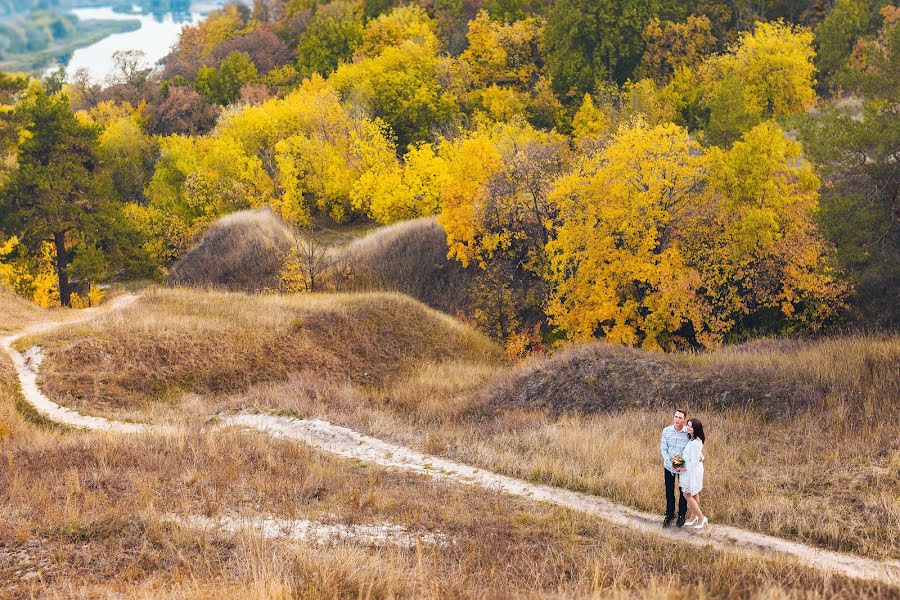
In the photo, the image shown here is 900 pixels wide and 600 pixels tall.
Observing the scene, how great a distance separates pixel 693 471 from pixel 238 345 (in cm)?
2049

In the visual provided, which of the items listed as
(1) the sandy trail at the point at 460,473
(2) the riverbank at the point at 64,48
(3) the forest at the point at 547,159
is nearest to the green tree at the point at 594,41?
(3) the forest at the point at 547,159

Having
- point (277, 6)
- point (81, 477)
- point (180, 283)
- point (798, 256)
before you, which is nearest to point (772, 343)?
point (798, 256)

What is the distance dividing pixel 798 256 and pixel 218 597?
97.1 feet

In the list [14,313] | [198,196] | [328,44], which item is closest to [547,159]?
[14,313]

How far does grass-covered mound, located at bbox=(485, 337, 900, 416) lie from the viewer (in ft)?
61.8

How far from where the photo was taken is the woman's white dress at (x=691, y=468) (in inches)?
428

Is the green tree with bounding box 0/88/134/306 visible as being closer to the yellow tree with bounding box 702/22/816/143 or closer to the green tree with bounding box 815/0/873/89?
the yellow tree with bounding box 702/22/816/143

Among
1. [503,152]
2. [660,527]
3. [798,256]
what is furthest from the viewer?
[503,152]

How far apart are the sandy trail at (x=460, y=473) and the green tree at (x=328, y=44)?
239 feet

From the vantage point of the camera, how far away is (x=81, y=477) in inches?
466

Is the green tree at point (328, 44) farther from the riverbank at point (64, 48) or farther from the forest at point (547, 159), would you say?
the riverbank at point (64, 48)

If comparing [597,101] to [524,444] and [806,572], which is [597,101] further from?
[806,572]

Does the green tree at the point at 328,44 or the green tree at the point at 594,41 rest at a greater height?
the green tree at the point at 328,44

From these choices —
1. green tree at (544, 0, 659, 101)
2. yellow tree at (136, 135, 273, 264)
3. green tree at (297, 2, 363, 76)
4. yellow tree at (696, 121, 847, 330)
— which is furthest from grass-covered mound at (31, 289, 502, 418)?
green tree at (297, 2, 363, 76)
